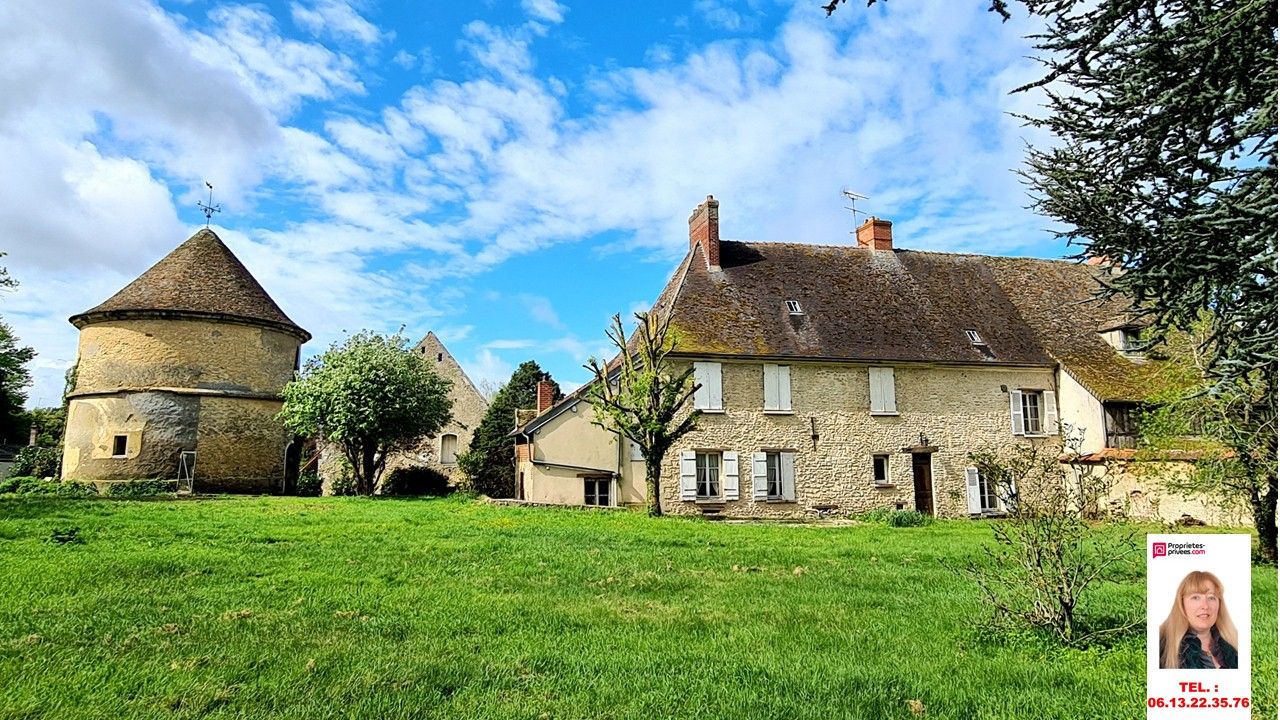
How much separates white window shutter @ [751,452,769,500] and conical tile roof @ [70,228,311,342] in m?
17.1

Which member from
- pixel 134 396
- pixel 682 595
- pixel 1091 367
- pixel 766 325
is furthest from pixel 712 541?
pixel 134 396

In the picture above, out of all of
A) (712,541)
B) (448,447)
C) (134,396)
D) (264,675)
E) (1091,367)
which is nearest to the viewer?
(264,675)

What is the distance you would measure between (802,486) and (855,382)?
322 cm

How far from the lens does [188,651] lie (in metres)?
4.98

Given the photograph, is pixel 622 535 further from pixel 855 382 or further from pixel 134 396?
pixel 134 396

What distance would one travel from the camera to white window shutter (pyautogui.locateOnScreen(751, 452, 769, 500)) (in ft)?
66.7

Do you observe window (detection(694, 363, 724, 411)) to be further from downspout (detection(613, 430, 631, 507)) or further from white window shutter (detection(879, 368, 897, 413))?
white window shutter (detection(879, 368, 897, 413))

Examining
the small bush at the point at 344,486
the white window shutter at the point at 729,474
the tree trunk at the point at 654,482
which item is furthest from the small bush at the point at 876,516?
the small bush at the point at 344,486

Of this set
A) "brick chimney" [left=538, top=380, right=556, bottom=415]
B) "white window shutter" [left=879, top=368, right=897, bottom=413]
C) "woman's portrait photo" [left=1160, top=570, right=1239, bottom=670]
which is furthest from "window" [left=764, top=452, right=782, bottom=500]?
"woman's portrait photo" [left=1160, top=570, right=1239, bottom=670]

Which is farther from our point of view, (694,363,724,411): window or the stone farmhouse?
the stone farmhouse

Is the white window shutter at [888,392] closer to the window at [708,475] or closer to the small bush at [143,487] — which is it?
the window at [708,475]

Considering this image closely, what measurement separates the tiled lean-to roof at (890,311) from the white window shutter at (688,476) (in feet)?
9.03

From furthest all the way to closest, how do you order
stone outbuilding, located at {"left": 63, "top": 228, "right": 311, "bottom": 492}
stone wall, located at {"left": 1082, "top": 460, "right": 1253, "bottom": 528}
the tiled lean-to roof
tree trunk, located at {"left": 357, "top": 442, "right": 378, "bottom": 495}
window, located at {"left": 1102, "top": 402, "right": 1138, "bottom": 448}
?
tree trunk, located at {"left": 357, "top": 442, "right": 378, "bottom": 495}, stone outbuilding, located at {"left": 63, "top": 228, "right": 311, "bottom": 492}, the tiled lean-to roof, window, located at {"left": 1102, "top": 402, "right": 1138, "bottom": 448}, stone wall, located at {"left": 1082, "top": 460, "right": 1253, "bottom": 528}

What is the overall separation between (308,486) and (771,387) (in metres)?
16.6
